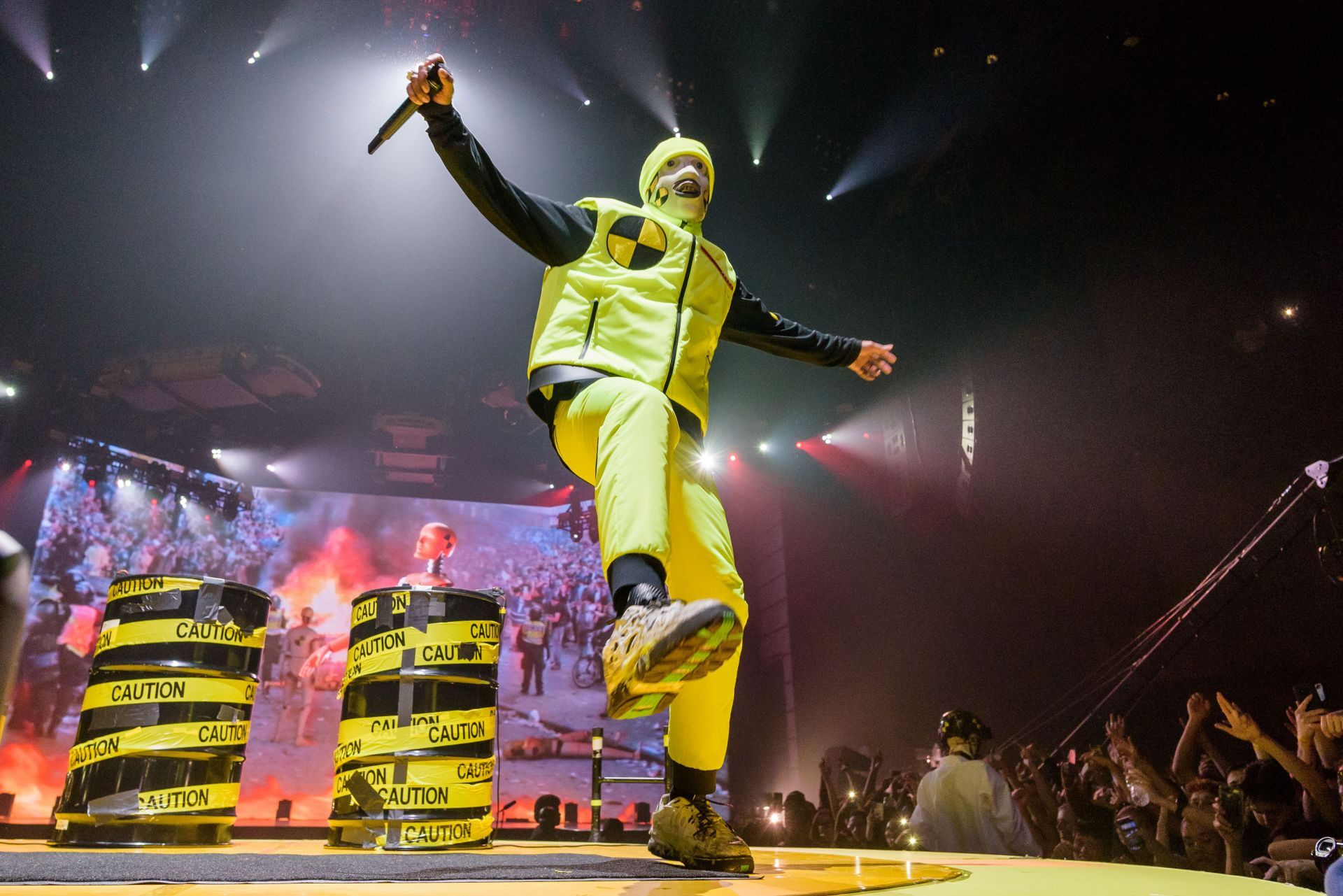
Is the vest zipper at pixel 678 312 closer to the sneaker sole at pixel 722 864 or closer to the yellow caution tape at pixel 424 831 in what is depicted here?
the sneaker sole at pixel 722 864

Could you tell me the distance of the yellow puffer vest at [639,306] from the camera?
1.68 meters

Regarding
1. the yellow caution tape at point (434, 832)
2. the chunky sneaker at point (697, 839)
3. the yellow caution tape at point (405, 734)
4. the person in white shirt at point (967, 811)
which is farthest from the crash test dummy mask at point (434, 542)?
the chunky sneaker at point (697, 839)

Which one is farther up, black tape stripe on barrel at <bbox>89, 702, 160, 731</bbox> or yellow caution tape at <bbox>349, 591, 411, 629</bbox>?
yellow caution tape at <bbox>349, 591, 411, 629</bbox>

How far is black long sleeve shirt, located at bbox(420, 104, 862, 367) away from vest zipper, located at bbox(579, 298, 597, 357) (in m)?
0.18

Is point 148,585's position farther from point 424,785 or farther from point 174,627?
point 424,785

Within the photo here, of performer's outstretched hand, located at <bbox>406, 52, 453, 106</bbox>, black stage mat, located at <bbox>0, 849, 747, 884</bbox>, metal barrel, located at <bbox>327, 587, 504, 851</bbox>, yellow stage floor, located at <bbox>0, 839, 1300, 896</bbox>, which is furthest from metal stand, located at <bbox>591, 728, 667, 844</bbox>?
performer's outstretched hand, located at <bbox>406, 52, 453, 106</bbox>

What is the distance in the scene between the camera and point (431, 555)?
9.17m

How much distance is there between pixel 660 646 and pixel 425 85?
1.30 meters

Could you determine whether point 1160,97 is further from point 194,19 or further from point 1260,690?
point 194,19

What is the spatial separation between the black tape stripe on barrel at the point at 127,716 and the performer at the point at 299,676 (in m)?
6.89

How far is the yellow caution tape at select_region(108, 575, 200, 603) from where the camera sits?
228 centimetres

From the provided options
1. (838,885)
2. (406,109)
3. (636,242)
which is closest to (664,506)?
(838,885)

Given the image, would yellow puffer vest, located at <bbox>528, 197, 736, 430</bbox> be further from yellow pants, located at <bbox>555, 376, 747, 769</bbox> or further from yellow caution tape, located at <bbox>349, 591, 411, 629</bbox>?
yellow caution tape, located at <bbox>349, 591, 411, 629</bbox>

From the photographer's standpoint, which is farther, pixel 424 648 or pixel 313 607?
pixel 313 607
